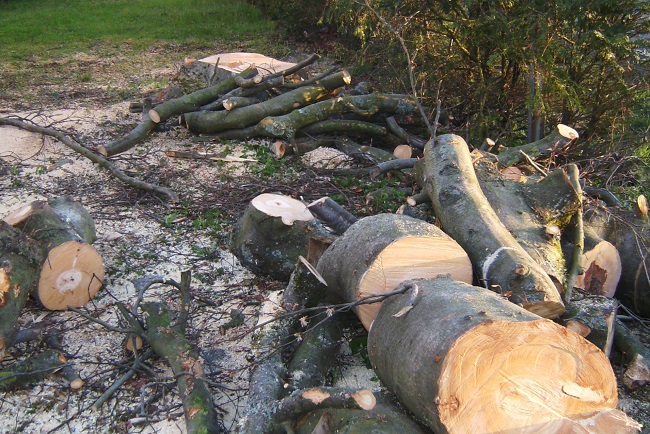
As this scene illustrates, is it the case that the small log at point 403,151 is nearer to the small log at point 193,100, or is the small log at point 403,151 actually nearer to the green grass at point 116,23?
the small log at point 193,100

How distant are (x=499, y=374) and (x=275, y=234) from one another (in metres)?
2.08

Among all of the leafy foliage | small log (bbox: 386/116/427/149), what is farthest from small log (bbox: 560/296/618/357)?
small log (bbox: 386/116/427/149)

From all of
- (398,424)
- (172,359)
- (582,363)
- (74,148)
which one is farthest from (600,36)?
(74,148)

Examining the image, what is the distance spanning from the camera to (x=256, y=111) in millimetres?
6594

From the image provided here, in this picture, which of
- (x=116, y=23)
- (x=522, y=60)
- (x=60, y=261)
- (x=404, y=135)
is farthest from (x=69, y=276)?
(x=116, y=23)

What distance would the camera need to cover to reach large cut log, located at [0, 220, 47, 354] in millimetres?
3410

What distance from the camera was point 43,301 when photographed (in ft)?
12.5

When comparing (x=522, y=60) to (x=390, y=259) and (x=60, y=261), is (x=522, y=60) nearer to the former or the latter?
(x=390, y=259)

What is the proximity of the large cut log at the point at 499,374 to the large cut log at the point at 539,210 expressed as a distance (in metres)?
0.98

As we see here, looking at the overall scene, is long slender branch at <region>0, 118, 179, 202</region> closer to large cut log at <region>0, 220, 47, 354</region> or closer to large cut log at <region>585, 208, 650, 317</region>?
large cut log at <region>0, 220, 47, 354</region>

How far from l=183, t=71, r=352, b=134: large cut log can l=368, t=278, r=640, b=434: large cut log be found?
4.52 meters

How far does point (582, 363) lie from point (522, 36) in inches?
154

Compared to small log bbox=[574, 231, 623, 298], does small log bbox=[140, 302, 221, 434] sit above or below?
below

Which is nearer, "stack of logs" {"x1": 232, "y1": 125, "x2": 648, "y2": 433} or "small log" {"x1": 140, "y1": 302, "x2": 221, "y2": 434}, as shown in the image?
"stack of logs" {"x1": 232, "y1": 125, "x2": 648, "y2": 433}
